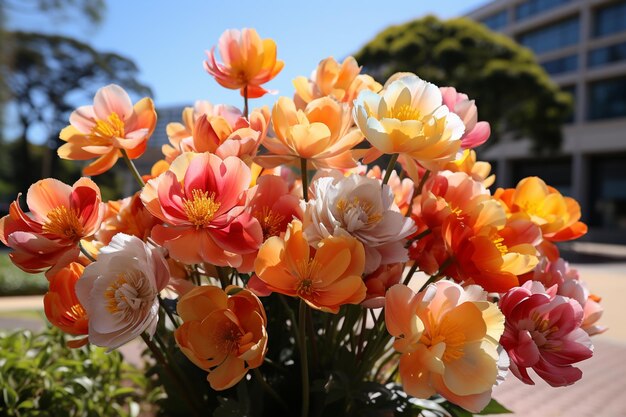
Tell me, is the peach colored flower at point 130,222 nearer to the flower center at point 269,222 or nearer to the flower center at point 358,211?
the flower center at point 269,222

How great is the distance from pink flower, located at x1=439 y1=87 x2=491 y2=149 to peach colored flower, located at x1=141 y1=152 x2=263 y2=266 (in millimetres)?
351

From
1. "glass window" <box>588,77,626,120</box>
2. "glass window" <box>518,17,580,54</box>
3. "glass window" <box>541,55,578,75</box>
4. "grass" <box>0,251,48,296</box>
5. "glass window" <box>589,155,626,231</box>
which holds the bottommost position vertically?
"glass window" <box>589,155,626,231</box>

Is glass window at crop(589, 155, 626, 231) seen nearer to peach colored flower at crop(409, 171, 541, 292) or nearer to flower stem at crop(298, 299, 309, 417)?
peach colored flower at crop(409, 171, 541, 292)

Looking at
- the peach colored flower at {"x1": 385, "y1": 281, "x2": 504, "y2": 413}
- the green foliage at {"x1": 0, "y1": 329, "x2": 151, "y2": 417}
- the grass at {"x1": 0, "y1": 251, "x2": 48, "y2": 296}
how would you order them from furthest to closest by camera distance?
1. the grass at {"x1": 0, "y1": 251, "x2": 48, "y2": 296}
2. the green foliage at {"x1": 0, "y1": 329, "x2": 151, "y2": 417}
3. the peach colored flower at {"x1": 385, "y1": 281, "x2": 504, "y2": 413}

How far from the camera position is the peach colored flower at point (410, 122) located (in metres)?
0.68

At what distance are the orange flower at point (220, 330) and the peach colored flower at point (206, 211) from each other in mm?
42

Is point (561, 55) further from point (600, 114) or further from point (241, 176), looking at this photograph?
point (241, 176)

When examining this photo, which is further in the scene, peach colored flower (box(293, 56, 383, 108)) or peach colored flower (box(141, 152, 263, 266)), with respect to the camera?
peach colored flower (box(293, 56, 383, 108))

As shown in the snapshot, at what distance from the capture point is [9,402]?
55.5 inches

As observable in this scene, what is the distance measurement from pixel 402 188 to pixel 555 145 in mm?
19721

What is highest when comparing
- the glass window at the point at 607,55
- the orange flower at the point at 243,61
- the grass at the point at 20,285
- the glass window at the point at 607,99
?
the orange flower at the point at 243,61

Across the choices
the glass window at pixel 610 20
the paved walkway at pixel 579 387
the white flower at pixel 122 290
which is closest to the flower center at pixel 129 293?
the white flower at pixel 122 290

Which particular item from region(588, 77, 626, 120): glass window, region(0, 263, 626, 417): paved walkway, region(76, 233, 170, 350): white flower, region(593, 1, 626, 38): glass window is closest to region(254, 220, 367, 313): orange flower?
region(76, 233, 170, 350): white flower

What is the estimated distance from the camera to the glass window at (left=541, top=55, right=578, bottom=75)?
3008 cm
